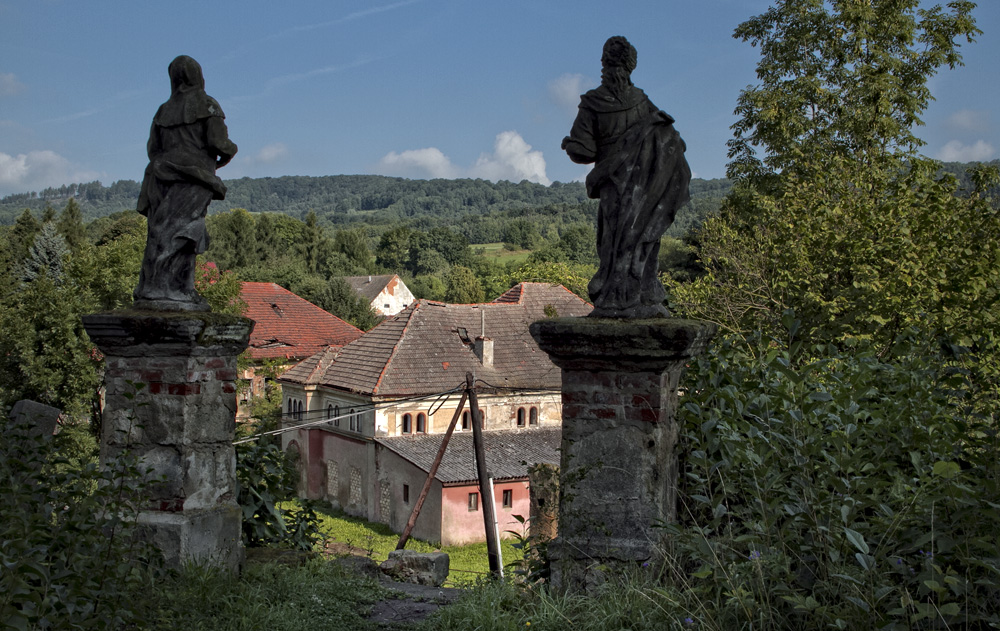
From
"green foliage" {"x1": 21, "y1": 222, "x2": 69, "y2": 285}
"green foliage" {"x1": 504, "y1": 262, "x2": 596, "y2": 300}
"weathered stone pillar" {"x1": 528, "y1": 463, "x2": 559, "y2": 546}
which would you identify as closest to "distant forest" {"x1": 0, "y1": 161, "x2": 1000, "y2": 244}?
"green foliage" {"x1": 504, "y1": 262, "x2": 596, "y2": 300}

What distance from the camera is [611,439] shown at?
4.17 meters

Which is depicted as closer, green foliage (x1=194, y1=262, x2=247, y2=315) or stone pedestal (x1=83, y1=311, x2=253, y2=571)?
stone pedestal (x1=83, y1=311, x2=253, y2=571)

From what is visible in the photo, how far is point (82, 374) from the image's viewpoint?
2309cm

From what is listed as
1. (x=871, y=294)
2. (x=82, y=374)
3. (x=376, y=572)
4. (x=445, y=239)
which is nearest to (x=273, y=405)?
(x=82, y=374)

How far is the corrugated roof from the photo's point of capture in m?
29.3

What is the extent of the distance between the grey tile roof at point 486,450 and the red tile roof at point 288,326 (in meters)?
10.7

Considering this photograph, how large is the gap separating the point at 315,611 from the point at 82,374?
70.8 feet

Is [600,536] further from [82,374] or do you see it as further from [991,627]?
[82,374]

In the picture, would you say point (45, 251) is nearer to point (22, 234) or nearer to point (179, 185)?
point (22, 234)

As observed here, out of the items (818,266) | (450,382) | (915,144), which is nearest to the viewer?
(818,266)

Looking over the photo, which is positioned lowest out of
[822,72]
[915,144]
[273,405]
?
[273,405]

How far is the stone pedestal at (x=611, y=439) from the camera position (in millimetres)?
4066

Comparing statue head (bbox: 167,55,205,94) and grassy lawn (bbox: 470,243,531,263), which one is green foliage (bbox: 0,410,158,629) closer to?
statue head (bbox: 167,55,205,94)

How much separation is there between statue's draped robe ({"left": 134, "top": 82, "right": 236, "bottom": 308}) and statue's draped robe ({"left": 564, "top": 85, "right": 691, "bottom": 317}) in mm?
2227
